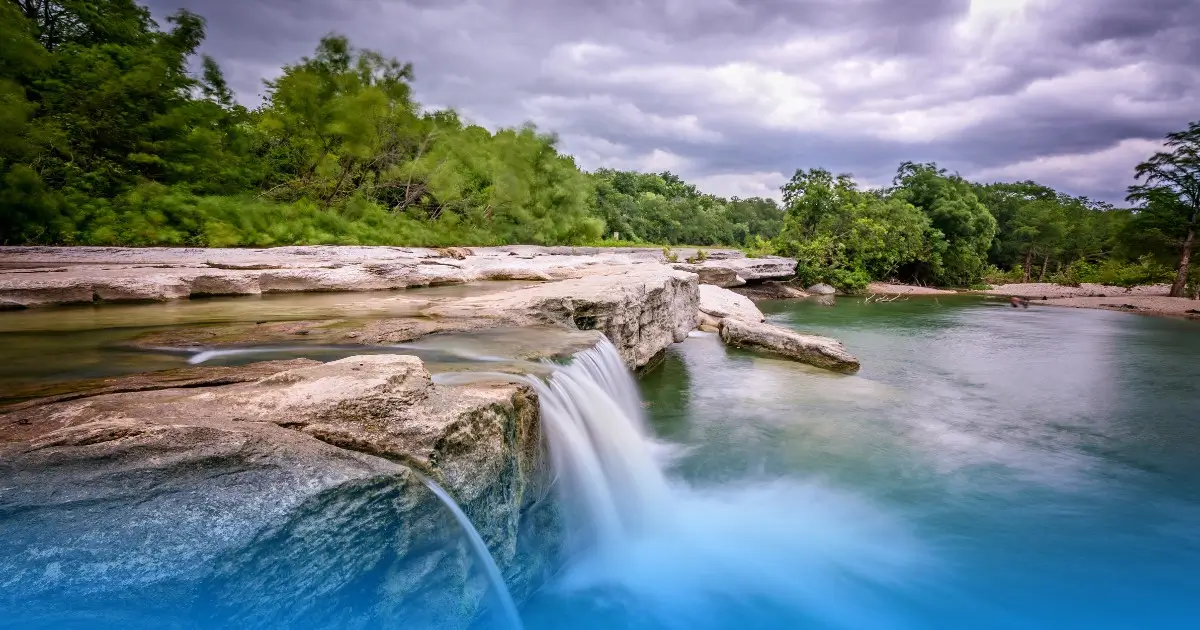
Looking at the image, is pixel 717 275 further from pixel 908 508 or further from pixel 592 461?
pixel 592 461

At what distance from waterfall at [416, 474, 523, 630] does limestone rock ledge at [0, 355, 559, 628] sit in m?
0.05

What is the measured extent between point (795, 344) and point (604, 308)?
592 cm

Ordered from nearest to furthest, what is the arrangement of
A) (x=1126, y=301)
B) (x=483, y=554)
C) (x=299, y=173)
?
1. (x=483, y=554)
2. (x=299, y=173)
3. (x=1126, y=301)

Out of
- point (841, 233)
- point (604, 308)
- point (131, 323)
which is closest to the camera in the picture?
point (131, 323)

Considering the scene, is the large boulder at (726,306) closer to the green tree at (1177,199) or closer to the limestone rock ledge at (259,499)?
the limestone rock ledge at (259,499)

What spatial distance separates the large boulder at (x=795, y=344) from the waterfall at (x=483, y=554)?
9.48m

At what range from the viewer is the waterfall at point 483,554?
2.68m

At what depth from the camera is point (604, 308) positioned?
7.34 m

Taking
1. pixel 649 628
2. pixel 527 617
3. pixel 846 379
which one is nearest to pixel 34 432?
pixel 527 617

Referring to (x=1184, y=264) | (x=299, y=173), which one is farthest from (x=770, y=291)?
(x=299, y=173)

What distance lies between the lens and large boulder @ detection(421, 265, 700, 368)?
21.8 ft

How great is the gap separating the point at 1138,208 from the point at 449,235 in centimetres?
3793

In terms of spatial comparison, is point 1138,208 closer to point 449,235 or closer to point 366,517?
point 449,235

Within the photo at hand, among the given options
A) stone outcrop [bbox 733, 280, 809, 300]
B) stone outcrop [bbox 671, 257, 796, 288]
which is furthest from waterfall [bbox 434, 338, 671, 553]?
stone outcrop [bbox 733, 280, 809, 300]
